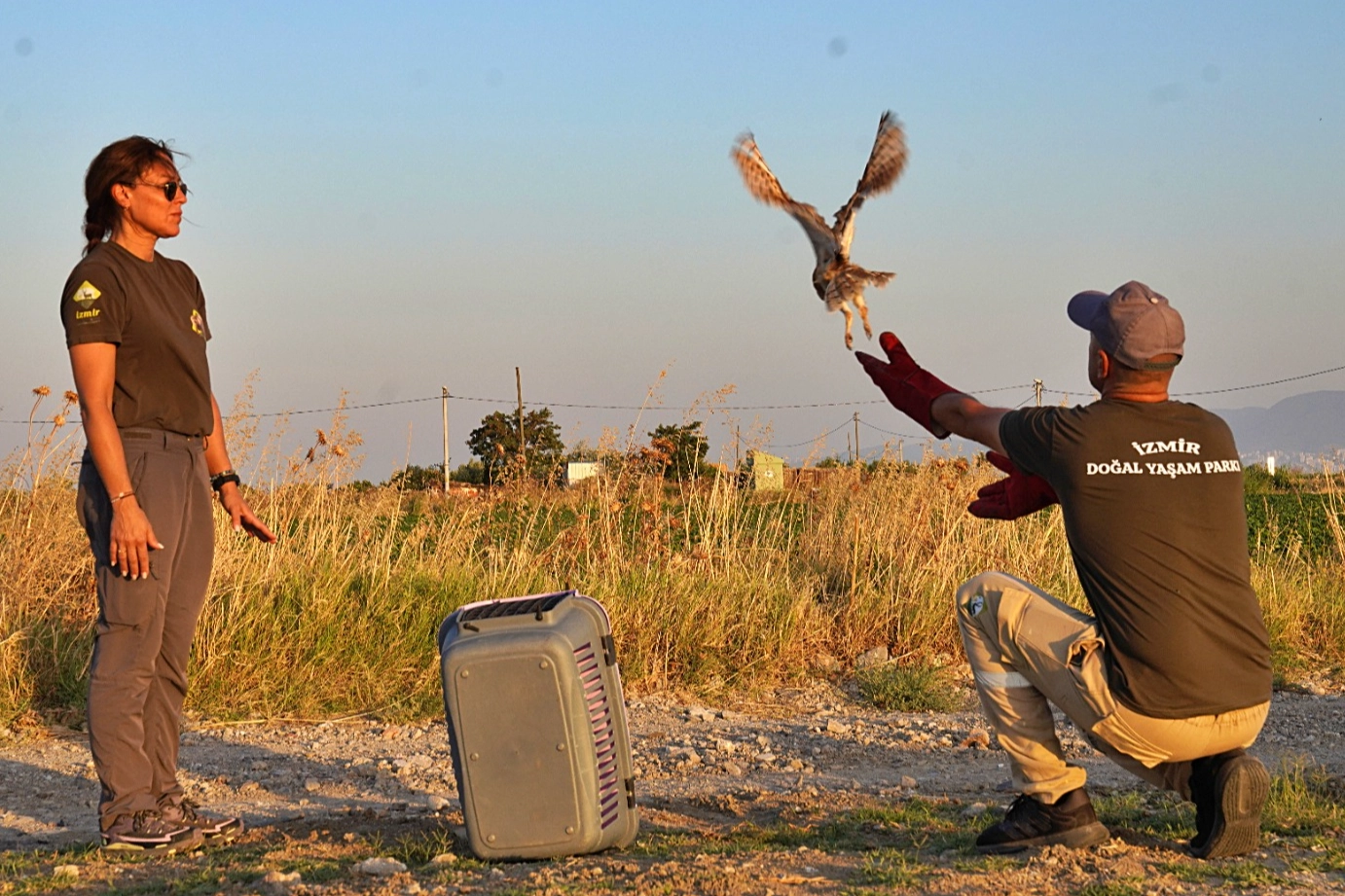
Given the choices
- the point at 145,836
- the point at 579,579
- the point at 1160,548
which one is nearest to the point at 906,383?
the point at 1160,548

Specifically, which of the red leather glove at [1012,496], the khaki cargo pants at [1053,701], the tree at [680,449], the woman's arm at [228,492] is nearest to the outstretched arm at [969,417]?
the red leather glove at [1012,496]

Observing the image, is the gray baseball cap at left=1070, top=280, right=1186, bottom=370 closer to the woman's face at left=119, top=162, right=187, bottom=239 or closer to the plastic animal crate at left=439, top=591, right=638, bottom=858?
the plastic animal crate at left=439, top=591, right=638, bottom=858

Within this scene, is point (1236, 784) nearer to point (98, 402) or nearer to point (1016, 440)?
point (1016, 440)

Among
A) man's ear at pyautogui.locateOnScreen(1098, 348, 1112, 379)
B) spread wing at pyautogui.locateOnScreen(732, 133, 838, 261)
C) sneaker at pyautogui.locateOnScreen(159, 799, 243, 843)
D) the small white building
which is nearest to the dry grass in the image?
the small white building

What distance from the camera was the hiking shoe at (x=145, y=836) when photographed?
13.4 feet

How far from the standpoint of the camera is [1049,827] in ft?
12.6

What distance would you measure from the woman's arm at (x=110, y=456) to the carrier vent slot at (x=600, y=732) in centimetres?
136

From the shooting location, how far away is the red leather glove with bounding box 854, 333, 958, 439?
4.17 metres

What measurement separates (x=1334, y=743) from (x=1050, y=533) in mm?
3222

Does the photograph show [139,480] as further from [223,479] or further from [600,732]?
[600,732]

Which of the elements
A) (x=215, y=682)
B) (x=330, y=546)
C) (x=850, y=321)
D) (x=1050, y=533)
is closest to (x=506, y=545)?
(x=330, y=546)

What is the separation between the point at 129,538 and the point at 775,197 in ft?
8.53

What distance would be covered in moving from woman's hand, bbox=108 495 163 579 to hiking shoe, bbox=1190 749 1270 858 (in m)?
3.16

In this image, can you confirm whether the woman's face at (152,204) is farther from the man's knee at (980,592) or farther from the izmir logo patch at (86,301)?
the man's knee at (980,592)
